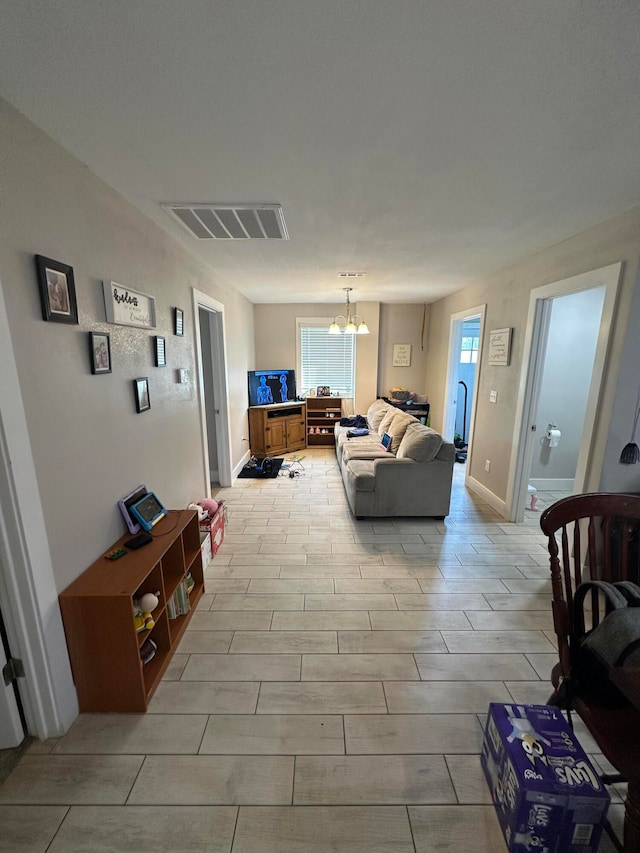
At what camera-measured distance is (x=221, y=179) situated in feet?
5.65

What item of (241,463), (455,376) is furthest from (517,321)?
(241,463)

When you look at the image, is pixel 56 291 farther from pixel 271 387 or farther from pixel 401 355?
pixel 401 355

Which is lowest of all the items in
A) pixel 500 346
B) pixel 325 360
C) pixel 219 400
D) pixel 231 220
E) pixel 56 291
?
pixel 219 400

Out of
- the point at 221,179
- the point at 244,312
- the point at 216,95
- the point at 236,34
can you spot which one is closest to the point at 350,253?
the point at 221,179

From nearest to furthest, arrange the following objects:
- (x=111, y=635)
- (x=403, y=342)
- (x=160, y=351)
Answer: (x=111, y=635) < (x=160, y=351) < (x=403, y=342)

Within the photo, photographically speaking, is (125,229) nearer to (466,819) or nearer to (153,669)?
(153,669)

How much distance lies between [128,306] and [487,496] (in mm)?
3795

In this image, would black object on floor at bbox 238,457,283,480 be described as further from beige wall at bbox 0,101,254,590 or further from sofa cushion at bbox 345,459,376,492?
beige wall at bbox 0,101,254,590

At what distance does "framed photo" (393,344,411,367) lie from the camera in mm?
6088

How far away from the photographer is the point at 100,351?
66.1 inches

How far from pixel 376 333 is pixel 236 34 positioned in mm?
5151

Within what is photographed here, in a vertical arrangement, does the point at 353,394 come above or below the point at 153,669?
above

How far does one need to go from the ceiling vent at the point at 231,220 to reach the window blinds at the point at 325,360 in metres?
3.59

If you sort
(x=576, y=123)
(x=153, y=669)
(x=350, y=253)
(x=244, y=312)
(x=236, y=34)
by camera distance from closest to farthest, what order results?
1. (x=236, y=34)
2. (x=576, y=123)
3. (x=153, y=669)
4. (x=350, y=253)
5. (x=244, y=312)
